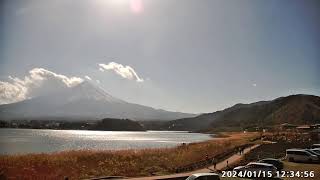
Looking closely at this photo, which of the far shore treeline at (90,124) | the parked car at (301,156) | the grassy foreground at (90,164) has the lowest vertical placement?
the grassy foreground at (90,164)

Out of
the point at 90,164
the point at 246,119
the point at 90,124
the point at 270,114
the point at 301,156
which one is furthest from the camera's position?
the point at 90,124

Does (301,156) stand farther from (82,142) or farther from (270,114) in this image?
(270,114)

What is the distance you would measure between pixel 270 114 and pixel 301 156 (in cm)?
6283

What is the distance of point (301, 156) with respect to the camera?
97.9ft

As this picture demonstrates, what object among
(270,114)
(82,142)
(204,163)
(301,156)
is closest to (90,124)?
(82,142)

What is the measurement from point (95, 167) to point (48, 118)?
83.2m

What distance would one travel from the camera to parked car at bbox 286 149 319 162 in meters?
29.1

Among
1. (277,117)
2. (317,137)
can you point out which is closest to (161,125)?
(277,117)

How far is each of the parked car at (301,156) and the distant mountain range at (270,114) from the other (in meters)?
40.9

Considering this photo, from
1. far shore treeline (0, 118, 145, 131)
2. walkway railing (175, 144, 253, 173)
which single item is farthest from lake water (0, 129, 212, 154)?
walkway railing (175, 144, 253, 173)

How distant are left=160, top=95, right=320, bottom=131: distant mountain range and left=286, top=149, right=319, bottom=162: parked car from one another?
40.9 m

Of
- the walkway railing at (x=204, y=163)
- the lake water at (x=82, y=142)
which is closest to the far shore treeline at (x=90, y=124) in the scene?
the lake water at (x=82, y=142)

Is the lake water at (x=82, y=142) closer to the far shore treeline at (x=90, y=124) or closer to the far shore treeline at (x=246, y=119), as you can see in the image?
the far shore treeline at (x=90, y=124)

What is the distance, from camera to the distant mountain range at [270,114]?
76062 millimetres
